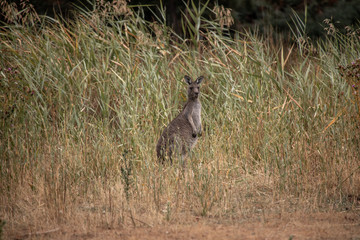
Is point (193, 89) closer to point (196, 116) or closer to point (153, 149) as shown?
point (196, 116)

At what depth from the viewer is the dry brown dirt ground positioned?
14.2 ft

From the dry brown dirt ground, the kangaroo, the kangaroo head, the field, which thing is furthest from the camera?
the kangaroo head

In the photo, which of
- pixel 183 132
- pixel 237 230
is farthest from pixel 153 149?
pixel 237 230

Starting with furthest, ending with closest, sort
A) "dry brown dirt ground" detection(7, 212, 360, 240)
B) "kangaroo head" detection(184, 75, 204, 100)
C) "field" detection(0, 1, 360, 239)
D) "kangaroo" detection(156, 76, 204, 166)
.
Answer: "kangaroo head" detection(184, 75, 204, 100) → "kangaroo" detection(156, 76, 204, 166) → "field" detection(0, 1, 360, 239) → "dry brown dirt ground" detection(7, 212, 360, 240)

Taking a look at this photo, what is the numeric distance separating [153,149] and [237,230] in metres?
2.32

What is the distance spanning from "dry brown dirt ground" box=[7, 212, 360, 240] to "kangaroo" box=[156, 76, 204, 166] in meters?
1.59

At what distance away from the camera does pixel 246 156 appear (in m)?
6.60

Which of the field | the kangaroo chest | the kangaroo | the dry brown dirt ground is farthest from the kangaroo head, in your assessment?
the dry brown dirt ground

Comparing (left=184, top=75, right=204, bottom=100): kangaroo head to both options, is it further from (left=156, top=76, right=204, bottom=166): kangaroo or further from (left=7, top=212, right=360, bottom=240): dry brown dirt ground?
(left=7, top=212, right=360, bottom=240): dry brown dirt ground

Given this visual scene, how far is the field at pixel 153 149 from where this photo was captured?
15.6 ft

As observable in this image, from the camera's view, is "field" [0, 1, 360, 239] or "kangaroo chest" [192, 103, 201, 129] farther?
"kangaroo chest" [192, 103, 201, 129]

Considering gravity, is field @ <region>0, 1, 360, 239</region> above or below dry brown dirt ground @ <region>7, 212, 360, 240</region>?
above

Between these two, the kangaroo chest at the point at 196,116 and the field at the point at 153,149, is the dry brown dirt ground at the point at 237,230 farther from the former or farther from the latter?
the kangaroo chest at the point at 196,116

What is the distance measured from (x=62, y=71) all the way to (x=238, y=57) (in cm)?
294
